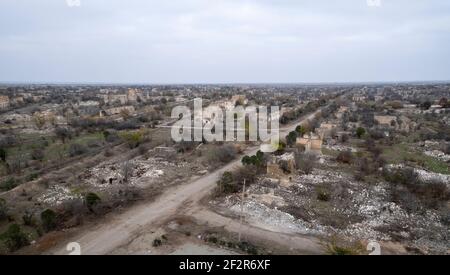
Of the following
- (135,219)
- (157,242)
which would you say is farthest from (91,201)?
(157,242)

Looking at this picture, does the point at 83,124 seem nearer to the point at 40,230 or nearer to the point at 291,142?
the point at 291,142

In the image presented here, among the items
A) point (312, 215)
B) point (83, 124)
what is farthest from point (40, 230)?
point (83, 124)

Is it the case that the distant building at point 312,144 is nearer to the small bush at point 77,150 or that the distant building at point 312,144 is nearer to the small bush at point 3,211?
the small bush at point 77,150

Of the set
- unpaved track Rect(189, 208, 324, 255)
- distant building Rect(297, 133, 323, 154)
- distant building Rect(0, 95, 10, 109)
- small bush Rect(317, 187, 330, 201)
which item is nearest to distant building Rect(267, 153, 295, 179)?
small bush Rect(317, 187, 330, 201)

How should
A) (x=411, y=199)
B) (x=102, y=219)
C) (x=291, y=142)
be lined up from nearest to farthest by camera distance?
(x=102, y=219)
(x=411, y=199)
(x=291, y=142)

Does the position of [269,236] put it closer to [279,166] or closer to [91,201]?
[91,201]

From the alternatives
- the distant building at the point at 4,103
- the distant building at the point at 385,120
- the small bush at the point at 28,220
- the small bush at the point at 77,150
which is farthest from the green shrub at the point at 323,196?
the distant building at the point at 4,103

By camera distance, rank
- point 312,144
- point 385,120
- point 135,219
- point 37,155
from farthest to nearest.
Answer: point 385,120 → point 312,144 → point 37,155 → point 135,219

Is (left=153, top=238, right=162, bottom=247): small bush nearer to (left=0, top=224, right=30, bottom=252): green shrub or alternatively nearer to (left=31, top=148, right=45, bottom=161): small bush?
(left=0, top=224, right=30, bottom=252): green shrub
